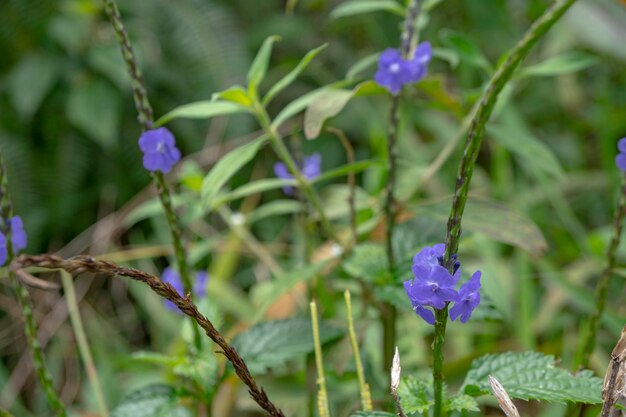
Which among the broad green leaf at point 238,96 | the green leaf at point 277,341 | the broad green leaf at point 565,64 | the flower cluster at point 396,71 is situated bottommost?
the green leaf at point 277,341

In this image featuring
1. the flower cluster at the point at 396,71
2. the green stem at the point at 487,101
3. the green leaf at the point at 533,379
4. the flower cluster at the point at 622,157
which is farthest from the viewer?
the flower cluster at the point at 396,71

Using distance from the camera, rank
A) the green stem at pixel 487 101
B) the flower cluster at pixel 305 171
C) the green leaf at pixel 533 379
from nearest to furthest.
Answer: the green stem at pixel 487 101 < the green leaf at pixel 533 379 < the flower cluster at pixel 305 171

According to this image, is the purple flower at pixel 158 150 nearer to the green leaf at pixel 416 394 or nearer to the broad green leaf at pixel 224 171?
the broad green leaf at pixel 224 171

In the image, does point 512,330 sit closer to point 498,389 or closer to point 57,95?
point 498,389

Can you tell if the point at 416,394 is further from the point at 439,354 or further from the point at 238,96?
the point at 238,96

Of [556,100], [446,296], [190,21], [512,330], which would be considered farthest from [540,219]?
[446,296]

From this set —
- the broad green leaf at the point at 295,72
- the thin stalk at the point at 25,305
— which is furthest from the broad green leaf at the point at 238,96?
the thin stalk at the point at 25,305
